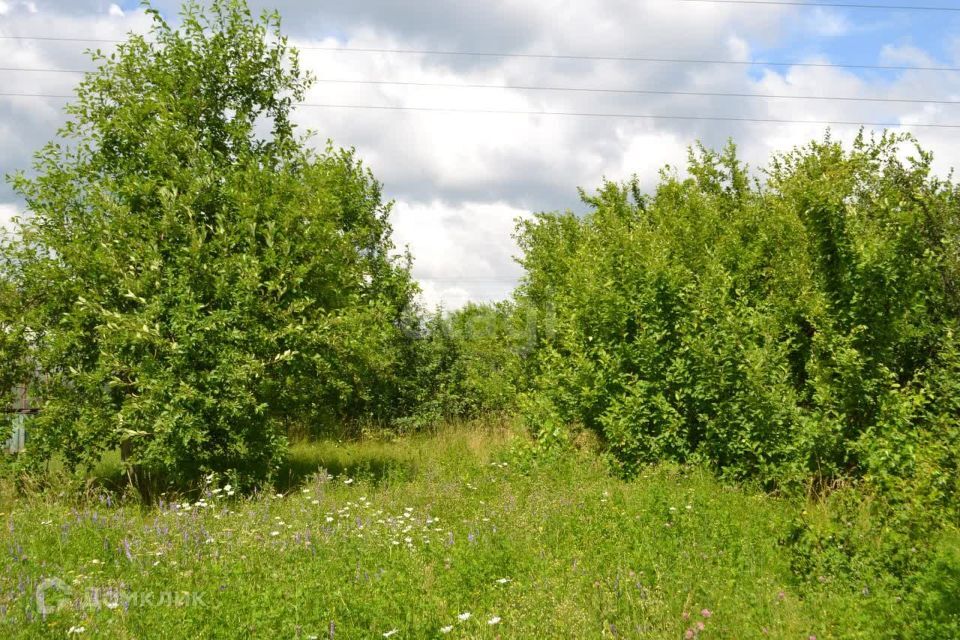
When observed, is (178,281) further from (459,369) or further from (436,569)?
(459,369)

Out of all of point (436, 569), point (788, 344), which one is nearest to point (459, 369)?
point (788, 344)

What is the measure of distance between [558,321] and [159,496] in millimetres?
7509

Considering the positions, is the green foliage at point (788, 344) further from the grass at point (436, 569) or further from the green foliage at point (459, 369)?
the green foliage at point (459, 369)

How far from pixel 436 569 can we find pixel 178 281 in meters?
5.40

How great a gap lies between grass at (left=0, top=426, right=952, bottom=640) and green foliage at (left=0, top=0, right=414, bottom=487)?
0.99 m

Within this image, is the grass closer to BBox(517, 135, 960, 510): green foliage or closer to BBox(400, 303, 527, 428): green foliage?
BBox(517, 135, 960, 510): green foliage

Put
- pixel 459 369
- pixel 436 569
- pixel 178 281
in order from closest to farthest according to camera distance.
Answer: pixel 436 569, pixel 178 281, pixel 459 369

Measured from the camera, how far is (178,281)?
8961 millimetres

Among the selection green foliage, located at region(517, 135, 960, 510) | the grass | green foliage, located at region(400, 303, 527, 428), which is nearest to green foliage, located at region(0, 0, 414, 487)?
the grass

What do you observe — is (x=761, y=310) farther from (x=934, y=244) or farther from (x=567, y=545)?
(x=567, y=545)

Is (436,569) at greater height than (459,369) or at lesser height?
lesser

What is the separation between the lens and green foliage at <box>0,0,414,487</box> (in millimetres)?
8844

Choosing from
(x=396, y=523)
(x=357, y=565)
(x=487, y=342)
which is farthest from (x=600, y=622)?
(x=487, y=342)

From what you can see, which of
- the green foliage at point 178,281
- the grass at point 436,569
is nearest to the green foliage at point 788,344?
the grass at point 436,569
